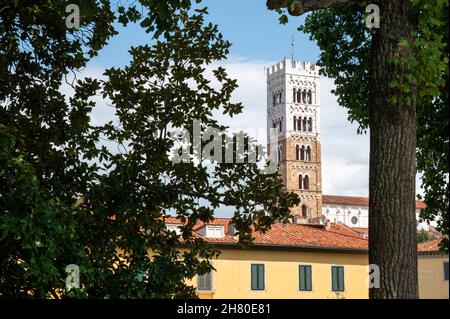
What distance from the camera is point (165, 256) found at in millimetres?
13219

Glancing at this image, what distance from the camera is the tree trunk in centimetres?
938

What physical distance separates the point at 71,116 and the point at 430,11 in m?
7.14

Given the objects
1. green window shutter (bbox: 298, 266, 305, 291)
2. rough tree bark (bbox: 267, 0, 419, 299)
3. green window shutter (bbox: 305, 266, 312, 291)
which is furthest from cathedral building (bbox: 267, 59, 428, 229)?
rough tree bark (bbox: 267, 0, 419, 299)

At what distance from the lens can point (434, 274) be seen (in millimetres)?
70625

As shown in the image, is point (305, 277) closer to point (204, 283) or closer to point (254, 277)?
point (254, 277)

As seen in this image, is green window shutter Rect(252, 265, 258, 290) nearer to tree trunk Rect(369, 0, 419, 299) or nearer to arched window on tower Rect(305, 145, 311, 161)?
tree trunk Rect(369, 0, 419, 299)

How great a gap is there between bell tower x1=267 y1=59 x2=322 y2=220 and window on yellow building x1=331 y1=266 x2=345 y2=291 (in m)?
99.5

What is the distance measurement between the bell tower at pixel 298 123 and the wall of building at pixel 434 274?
78546mm

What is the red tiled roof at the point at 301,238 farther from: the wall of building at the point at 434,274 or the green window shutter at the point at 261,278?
the wall of building at the point at 434,274

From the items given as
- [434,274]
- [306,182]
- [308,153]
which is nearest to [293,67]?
[308,153]

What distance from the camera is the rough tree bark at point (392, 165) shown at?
9375 mm

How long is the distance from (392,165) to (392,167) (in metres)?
0.02

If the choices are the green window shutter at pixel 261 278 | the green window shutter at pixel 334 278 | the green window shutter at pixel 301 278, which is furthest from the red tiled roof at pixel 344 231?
the green window shutter at pixel 261 278
